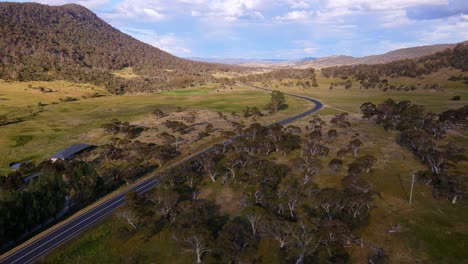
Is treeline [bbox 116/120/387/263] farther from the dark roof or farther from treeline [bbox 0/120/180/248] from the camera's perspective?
the dark roof

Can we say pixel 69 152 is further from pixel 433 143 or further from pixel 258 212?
pixel 433 143

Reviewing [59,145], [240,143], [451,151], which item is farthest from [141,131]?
[451,151]

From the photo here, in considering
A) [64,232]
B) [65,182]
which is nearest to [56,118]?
[65,182]

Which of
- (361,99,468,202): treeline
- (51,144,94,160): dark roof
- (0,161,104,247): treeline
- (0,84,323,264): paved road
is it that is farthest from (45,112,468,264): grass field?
(51,144,94,160): dark roof

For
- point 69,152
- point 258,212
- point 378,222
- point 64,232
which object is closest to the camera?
point 378,222

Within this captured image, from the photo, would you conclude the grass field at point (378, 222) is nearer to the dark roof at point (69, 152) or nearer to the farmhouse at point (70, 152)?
the dark roof at point (69, 152)

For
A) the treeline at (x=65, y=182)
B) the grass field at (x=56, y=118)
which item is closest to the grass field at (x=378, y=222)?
the grass field at (x=56, y=118)
